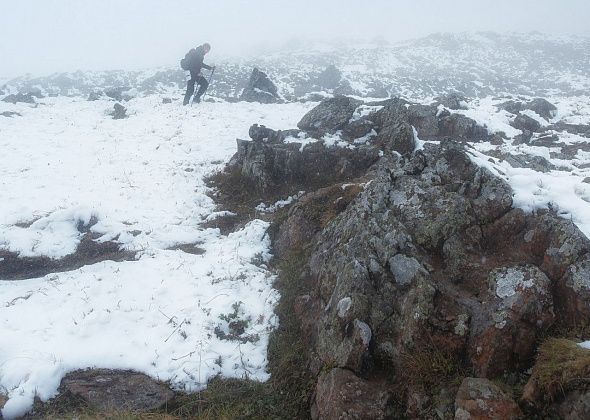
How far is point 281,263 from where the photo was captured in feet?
28.4

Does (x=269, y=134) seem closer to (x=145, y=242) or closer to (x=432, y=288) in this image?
(x=145, y=242)

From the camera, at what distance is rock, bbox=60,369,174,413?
18.3ft

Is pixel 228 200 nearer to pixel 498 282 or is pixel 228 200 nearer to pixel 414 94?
pixel 498 282

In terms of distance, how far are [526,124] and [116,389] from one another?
59.0 feet

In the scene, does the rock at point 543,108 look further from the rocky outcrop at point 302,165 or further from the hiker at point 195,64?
the hiker at point 195,64

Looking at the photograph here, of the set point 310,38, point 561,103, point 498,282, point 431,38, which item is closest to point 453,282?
point 498,282

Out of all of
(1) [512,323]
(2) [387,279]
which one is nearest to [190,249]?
(2) [387,279]

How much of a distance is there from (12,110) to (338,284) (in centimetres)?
2284

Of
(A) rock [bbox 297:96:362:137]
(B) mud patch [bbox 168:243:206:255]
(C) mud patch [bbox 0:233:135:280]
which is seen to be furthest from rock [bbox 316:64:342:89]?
(C) mud patch [bbox 0:233:135:280]

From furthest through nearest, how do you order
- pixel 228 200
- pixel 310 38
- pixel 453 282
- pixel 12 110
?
1. pixel 310 38
2. pixel 12 110
3. pixel 228 200
4. pixel 453 282

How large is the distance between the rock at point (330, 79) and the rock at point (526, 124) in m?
35.7

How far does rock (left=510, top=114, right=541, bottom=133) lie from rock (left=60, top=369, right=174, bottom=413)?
16.9 metres

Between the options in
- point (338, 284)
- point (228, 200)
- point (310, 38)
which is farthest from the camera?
point (310, 38)

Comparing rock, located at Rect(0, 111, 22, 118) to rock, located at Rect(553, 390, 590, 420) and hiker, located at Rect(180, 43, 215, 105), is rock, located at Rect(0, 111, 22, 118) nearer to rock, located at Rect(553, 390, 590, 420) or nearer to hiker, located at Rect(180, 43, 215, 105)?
hiker, located at Rect(180, 43, 215, 105)
